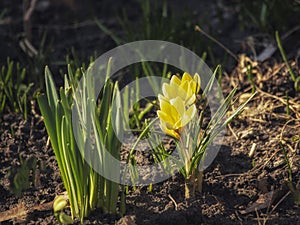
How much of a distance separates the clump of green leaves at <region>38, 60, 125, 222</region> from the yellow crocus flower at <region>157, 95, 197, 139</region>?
0.48 feet

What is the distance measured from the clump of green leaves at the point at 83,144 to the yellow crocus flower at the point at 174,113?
0.48 ft

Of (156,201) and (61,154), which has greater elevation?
(61,154)

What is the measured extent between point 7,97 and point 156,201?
38.1 inches

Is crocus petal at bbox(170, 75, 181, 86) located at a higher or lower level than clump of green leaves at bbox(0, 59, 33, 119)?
higher

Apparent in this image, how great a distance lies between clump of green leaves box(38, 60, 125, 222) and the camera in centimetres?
203

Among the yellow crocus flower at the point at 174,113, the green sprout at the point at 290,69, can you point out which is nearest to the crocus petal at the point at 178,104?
the yellow crocus flower at the point at 174,113

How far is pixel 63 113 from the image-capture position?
6.75 feet

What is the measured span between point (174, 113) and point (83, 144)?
30 cm

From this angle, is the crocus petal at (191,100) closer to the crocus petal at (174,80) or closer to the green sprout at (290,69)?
the crocus petal at (174,80)

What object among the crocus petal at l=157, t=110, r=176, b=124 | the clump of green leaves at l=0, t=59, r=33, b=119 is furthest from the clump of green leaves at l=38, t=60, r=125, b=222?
the clump of green leaves at l=0, t=59, r=33, b=119

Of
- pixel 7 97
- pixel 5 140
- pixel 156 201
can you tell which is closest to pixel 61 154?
pixel 156 201

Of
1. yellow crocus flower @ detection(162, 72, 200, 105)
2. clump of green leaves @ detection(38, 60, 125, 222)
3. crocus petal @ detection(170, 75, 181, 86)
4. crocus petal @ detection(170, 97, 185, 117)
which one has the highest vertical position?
crocus petal @ detection(170, 75, 181, 86)

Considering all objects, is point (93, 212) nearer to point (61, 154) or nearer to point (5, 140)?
point (61, 154)

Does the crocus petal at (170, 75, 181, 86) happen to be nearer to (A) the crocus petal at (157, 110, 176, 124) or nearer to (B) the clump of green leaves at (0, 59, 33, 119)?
(A) the crocus petal at (157, 110, 176, 124)
